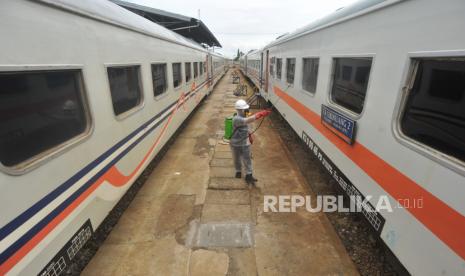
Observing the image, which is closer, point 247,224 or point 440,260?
point 440,260

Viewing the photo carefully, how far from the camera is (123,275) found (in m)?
2.82

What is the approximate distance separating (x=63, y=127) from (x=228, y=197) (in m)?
2.76

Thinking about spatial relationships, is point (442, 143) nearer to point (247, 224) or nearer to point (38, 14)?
point (247, 224)

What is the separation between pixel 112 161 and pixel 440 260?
3.55 meters

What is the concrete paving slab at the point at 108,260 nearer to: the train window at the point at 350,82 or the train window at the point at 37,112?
the train window at the point at 37,112

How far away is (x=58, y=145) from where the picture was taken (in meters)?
2.39

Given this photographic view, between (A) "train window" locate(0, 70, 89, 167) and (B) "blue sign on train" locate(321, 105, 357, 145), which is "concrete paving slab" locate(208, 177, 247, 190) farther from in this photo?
(A) "train window" locate(0, 70, 89, 167)

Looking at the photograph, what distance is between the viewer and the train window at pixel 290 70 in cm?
627

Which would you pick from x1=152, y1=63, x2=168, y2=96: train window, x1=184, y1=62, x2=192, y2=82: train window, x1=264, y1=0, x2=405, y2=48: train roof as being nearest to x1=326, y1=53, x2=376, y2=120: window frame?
x1=264, y1=0, x2=405, y2=48: train roof

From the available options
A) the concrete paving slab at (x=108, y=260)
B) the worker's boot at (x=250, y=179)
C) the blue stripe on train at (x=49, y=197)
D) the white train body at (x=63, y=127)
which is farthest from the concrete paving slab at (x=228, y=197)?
the blue stripe on train at (x=49, y=197)

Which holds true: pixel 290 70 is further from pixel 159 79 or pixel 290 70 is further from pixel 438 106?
pixel 438 106

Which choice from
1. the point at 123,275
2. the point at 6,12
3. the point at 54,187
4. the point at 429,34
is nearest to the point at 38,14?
the point at 6,12

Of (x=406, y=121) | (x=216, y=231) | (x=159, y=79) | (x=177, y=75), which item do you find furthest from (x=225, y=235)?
(x=177, y=75)

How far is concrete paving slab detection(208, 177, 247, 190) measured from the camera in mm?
4645
